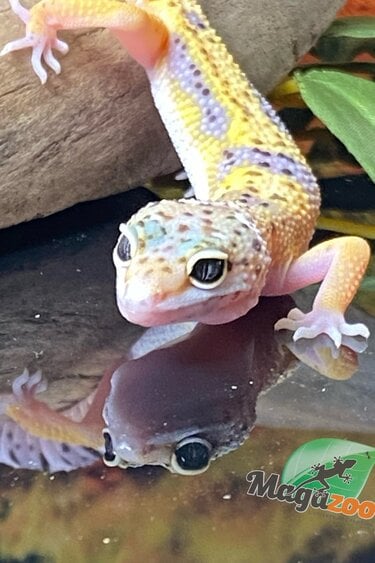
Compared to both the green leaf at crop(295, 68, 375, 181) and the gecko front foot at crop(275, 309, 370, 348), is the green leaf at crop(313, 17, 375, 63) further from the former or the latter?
the gecko front foot at crop(275, 309, 370, 348)

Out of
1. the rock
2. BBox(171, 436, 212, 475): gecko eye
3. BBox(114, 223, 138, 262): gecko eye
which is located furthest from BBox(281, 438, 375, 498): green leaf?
the rock

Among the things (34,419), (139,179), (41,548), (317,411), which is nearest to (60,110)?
(139,179)

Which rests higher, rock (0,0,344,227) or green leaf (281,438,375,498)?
rock (0,0,344,227)

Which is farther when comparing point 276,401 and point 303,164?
point 303,164

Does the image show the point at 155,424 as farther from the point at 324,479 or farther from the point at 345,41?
the point at 345,41

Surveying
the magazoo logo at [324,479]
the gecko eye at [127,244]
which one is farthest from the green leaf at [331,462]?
the gecko eye at [127,244]

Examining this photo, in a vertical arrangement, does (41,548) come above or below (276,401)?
above

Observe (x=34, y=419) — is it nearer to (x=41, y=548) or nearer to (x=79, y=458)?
(x=79, y=458)
